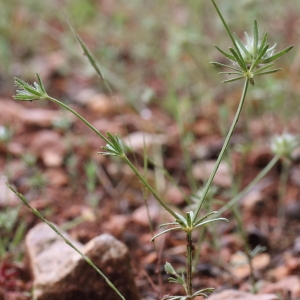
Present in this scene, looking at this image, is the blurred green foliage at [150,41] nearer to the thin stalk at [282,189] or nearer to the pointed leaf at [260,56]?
the thin stalk at [282,189]

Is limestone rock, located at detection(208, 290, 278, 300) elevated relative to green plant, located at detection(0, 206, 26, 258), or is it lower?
elevated

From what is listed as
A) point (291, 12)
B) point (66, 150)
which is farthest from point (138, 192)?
point (291, 12)

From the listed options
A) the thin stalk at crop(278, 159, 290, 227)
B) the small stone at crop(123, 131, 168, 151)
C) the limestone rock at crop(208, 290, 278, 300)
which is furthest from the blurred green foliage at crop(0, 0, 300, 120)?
the limestone rock at crop(208, 290, 278, 300)

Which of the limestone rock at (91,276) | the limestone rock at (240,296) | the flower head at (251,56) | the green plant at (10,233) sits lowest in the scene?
the green plant at (10,233)

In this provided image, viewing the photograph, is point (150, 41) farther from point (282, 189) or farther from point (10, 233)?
point (10, 233)

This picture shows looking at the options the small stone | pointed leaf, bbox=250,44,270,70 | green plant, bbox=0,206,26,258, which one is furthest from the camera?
the small stone

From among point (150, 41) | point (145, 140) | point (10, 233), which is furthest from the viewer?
point (150, 41)

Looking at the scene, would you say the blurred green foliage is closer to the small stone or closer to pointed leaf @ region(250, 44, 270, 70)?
the small stone

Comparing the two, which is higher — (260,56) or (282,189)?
(260,56)

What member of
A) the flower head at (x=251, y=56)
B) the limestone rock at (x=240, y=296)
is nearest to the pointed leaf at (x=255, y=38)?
the flower head at (x=251, y=56)

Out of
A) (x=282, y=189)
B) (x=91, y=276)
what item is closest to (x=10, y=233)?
(x=91, y=276)

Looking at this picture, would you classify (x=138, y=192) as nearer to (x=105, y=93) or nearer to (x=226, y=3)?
(x=105, y=93)
